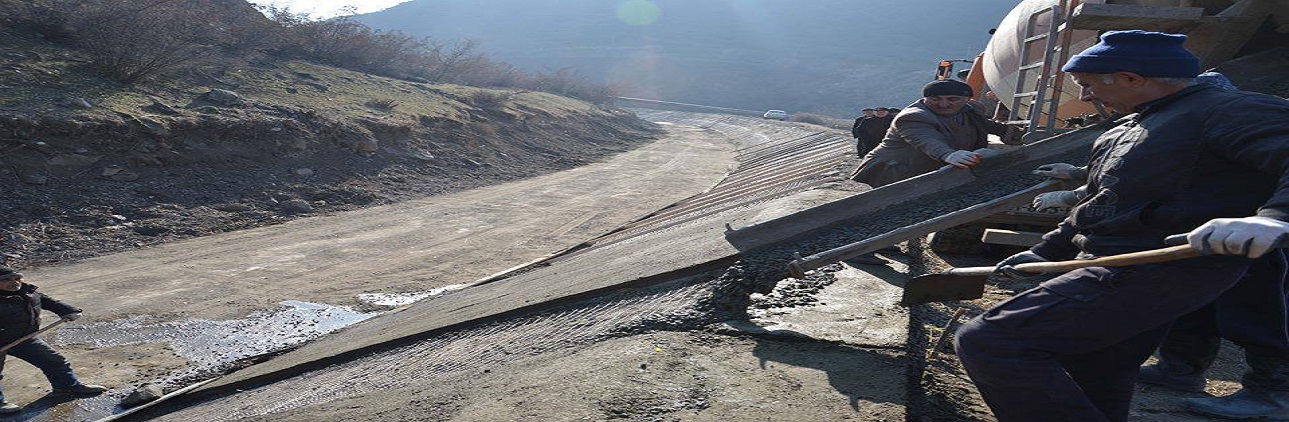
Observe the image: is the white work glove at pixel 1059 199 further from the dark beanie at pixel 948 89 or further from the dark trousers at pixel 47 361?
the dark trousers at pixel 47 361

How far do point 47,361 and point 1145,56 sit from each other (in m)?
6.48

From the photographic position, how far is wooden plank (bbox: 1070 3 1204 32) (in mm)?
5730

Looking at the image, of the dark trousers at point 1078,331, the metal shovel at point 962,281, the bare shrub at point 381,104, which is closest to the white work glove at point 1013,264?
the metal shovel at point 962,281

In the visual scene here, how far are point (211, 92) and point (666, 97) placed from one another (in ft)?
205

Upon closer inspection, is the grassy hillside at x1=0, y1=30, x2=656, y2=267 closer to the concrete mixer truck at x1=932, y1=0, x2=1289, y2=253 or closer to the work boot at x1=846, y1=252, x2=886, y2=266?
the work boot at x1=846, y1=252, x2=886, y2=266

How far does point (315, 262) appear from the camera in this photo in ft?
29.3

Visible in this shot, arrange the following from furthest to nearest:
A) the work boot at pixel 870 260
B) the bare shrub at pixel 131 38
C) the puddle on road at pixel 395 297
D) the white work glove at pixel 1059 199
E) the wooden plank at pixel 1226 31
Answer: the bare shrub at pixel 131 38, the puddle on road at pixel 395 297, the wooden plank at pixel 1226 31, the work boot at pixel 870 260, the white work glove at pixel 1059 199

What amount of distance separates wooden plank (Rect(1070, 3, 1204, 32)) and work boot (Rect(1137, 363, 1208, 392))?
11.2 ft

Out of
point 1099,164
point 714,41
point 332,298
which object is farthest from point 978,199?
point 714,41

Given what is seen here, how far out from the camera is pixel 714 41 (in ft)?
348

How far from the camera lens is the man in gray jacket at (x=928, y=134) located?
5.36m

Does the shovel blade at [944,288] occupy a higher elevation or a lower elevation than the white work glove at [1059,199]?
lower

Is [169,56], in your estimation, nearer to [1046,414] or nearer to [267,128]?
[267,128]

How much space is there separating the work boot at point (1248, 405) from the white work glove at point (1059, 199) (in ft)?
2.94
